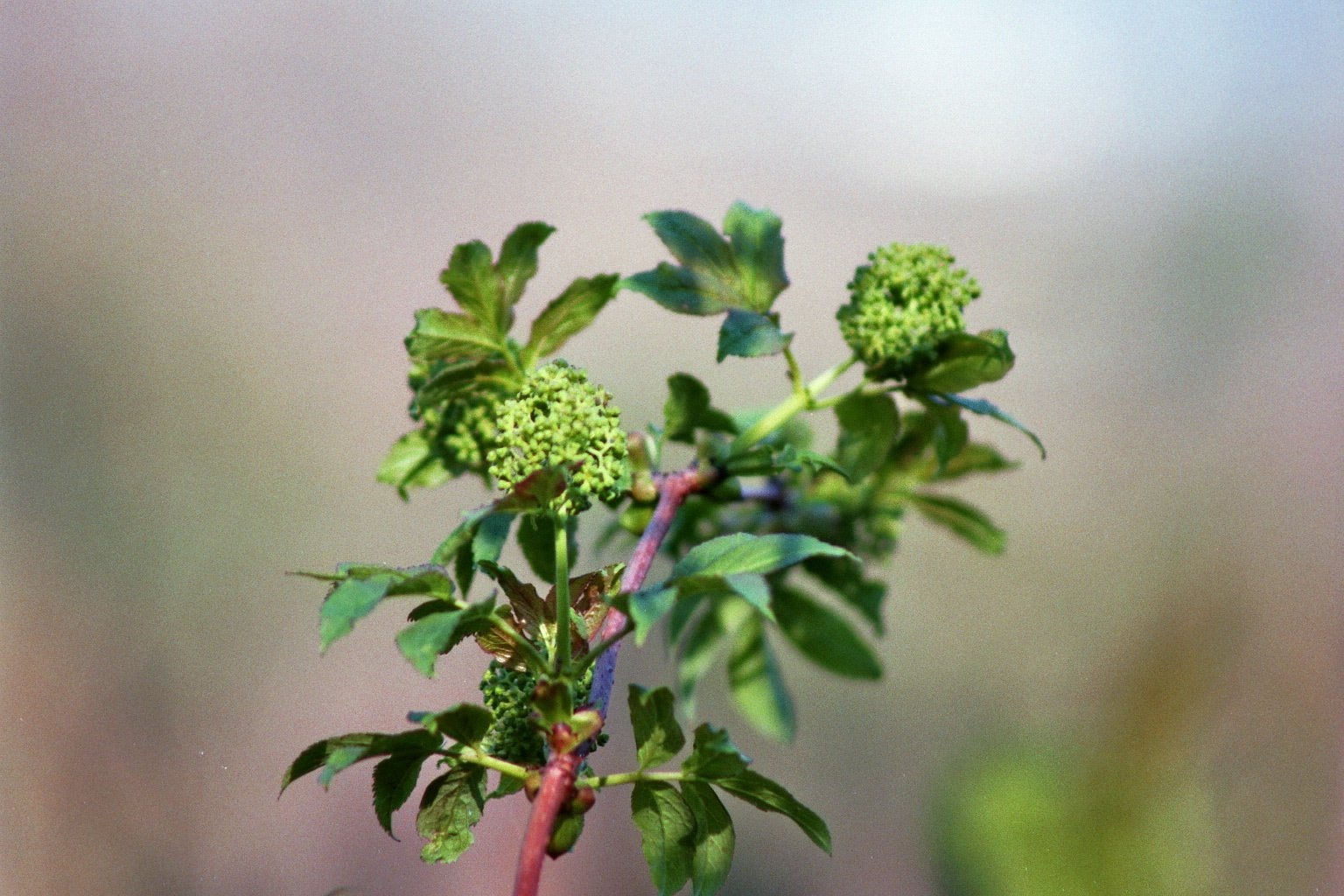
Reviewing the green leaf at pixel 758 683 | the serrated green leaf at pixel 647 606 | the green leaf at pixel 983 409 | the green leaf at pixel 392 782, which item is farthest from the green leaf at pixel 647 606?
the green leaf at pixel 758 683

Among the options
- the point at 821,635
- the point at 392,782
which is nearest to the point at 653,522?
the point at 392,782

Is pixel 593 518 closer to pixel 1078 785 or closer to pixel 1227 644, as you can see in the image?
pixel 1078 785

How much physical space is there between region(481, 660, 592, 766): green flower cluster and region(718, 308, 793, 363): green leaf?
17 centimetres

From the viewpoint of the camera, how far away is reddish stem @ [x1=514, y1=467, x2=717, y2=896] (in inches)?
11.9

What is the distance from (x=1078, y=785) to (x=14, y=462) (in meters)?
1.45

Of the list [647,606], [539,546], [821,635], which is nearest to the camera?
[647,606]

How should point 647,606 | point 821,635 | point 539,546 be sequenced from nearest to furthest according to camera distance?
point 647,606
point 539,546
point 821,635

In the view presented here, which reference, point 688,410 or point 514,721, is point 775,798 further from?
point 688,410

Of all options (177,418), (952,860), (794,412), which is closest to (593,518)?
(952,860)

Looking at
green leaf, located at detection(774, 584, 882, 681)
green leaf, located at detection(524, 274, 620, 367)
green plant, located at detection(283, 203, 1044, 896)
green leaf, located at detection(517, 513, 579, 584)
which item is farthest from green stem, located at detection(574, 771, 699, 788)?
green leaf, located at detection(774, 584, 882, 681)

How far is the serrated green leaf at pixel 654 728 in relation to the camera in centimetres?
36

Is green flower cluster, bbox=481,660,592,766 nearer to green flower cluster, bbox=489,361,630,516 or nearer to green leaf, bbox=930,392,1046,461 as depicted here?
green flower cluster, bbox=489,361,630,516

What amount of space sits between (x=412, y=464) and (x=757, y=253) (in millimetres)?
205

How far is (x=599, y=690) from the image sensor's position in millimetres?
386
